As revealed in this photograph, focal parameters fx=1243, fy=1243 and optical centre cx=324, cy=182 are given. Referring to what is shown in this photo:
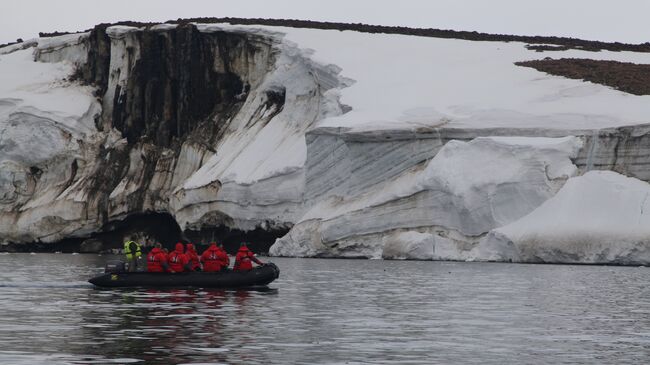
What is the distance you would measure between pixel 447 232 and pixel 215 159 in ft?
53.4

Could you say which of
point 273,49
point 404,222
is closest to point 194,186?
point 273,49

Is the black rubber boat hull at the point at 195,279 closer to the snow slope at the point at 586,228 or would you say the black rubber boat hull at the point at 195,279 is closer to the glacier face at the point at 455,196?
the snow slope at the point at 586,228

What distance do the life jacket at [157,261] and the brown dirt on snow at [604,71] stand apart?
26743 mm

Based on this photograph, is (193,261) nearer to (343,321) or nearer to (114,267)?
(114,267)

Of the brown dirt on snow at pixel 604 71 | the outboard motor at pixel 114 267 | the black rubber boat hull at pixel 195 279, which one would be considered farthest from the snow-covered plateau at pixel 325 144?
the outboard motor at pixel 114 267

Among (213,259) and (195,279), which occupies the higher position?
(213,259)

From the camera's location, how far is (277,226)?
173 ft

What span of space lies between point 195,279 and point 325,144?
1916 centimetres

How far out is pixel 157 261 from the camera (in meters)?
32.2

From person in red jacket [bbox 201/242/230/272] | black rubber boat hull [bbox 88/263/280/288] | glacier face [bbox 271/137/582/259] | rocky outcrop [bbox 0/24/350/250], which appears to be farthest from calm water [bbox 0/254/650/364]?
rocky outcrop [bbox 0/24/350/250]

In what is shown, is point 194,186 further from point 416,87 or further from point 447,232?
point 447,232

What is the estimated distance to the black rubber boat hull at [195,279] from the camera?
31.6 m

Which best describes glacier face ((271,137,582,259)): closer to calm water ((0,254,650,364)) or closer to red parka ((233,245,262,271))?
calm water ((0,254,650,364))

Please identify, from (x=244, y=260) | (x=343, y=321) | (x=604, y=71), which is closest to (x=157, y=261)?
(x=244, y=260)
